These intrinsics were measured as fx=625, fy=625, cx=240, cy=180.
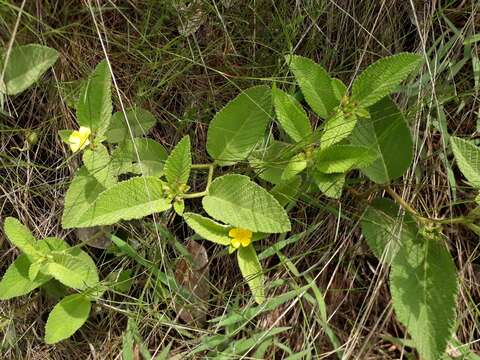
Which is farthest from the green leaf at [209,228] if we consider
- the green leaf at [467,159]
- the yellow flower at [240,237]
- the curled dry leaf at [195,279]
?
the green leaf at [467,159]

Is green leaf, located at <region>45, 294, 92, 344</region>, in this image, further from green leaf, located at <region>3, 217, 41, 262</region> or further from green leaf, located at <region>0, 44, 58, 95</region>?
green leaf, located at <region>0, 44, 58, 95</region>

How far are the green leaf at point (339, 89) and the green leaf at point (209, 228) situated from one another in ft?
1.36

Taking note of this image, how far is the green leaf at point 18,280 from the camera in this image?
1.60 metres

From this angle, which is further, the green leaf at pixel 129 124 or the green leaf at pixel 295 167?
the green leaf at pixel 129 124

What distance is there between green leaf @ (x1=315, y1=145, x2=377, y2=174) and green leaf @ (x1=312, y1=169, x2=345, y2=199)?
0.02 meters

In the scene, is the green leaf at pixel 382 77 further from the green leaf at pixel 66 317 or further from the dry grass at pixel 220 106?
the green leaf at pixel 66 317

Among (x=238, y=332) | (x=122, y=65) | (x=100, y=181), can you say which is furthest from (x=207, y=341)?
(x=122, y=65)

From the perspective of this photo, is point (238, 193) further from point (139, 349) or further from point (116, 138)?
point (139, 349)

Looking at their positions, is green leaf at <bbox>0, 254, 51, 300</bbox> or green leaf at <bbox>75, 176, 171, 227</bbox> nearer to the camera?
green leaf at <bbox>75, 176, 171, 227</bbox>

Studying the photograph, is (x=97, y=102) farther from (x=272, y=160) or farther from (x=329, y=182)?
(x=329, y=182)

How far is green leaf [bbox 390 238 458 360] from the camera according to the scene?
4.86ft

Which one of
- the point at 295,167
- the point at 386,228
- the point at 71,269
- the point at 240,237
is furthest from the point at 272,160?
the point at 71,269

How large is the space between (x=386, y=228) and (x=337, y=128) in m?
0.29

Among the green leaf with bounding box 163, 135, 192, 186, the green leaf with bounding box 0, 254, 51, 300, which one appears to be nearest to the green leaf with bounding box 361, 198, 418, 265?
the green leaf with bounding box 163, 135, 192, 186
